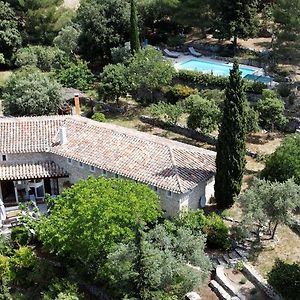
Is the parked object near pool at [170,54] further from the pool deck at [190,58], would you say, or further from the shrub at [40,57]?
the shrub at [40,57]

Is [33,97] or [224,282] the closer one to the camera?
[224,282]

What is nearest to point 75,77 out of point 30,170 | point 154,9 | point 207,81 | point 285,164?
point 207,81

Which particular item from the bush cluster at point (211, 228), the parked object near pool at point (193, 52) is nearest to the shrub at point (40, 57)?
the parked object near pool at point (193, 52)

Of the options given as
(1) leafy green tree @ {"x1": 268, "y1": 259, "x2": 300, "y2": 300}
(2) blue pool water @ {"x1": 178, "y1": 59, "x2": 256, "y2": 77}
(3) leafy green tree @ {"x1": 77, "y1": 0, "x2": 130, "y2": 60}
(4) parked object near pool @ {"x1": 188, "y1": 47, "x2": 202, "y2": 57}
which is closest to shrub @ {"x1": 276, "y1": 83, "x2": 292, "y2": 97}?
(2) blue pool water @ {"x1": 178, "y1": 59, "x2": 256, "y2": 77}

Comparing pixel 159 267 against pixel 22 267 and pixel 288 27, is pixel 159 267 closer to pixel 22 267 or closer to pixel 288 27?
pixel 22 267

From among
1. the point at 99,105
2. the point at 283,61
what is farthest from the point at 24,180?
the point at 283,61

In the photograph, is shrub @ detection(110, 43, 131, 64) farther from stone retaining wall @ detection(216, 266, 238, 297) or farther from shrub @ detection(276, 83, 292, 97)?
stone retaining wall @ detection(216, 266, 238, 297)
